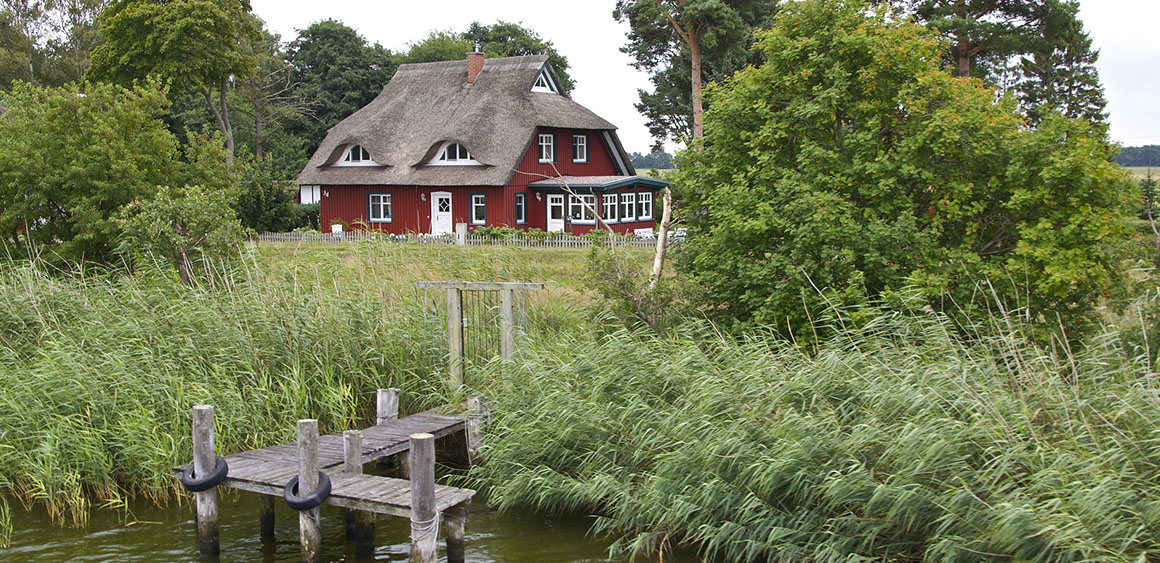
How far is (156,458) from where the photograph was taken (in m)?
9.60

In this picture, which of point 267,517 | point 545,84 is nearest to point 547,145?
point 545,84

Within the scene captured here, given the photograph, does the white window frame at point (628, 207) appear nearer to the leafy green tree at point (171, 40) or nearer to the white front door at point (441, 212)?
the white front door at point (441, 212)

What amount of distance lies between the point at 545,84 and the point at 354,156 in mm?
8069

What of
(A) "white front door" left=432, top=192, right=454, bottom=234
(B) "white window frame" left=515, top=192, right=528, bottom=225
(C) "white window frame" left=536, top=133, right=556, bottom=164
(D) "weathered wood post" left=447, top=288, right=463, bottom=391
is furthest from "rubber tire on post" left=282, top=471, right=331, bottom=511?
(C) "white window frame" left=536, top=133, right=556, bottom=164

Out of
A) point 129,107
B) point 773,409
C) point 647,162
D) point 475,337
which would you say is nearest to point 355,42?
point 129,107

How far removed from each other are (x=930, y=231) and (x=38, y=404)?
966cm

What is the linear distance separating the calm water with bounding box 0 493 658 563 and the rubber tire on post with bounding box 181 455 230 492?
0.59 metres

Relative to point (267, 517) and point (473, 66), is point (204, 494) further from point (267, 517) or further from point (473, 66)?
point (473, 66)

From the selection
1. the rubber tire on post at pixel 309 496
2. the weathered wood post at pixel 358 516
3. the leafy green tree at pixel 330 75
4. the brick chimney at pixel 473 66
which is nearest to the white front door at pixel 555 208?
the brick chimney at pixel 473 66

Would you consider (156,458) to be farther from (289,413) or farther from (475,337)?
(475,337)

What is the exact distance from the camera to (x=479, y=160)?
35469 mm

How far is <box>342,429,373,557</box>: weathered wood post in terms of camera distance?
8.60 meters

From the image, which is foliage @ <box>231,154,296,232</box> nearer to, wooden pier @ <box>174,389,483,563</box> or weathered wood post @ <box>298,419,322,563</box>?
wooden pier @ <box>174,389,483,563</box>

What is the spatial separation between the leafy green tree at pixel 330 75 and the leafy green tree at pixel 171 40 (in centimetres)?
1173
